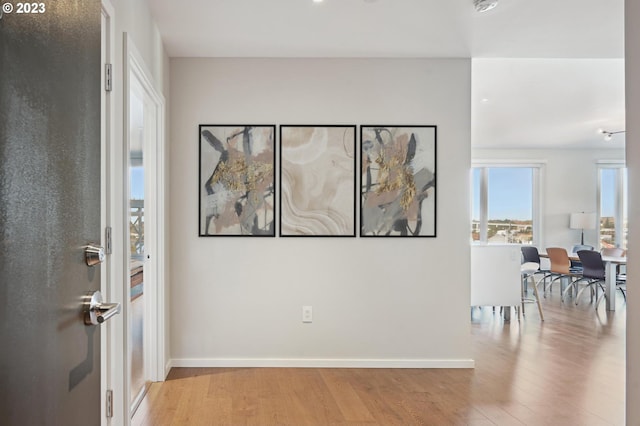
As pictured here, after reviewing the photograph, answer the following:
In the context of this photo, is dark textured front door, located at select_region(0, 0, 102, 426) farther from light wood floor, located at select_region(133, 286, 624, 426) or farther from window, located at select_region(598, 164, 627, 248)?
window, located at select_region(598, 164, 627, 248)

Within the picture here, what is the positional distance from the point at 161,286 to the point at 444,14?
8.61 feet

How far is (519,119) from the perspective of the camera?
20.4ft

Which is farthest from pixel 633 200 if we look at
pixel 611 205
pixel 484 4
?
pixel 611 205

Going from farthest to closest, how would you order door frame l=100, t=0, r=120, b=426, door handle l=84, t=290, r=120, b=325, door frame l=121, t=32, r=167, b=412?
door frame l=121, t=32, r=167, b=412 < door frame l=100, t=0, r=120, b=426 < door handle l=84, t=290, r=120, b=325

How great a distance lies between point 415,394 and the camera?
3.01 metres

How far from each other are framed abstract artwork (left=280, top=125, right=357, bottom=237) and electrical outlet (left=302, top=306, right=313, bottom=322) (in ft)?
1.88

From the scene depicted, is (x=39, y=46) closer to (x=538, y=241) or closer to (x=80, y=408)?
(x=80, y=408)

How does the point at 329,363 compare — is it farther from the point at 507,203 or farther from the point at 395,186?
the point at 507,203

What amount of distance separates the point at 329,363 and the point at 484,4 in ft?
8.85

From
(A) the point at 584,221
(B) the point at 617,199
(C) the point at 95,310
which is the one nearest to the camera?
(C) the point at 95,310

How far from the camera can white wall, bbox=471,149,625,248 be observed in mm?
8492

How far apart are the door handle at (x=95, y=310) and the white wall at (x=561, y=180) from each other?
8.22m

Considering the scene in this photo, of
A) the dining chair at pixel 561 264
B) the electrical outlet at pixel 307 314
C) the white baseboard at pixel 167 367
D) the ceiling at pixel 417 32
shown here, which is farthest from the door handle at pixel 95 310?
the dining chair at pixel 561 264

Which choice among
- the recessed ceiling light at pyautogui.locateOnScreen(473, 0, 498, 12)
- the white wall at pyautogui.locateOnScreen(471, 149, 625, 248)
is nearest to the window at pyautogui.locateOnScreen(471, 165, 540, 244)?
the white wall at pyautogui.locateOnScreen(471, 149, 625, 248)
